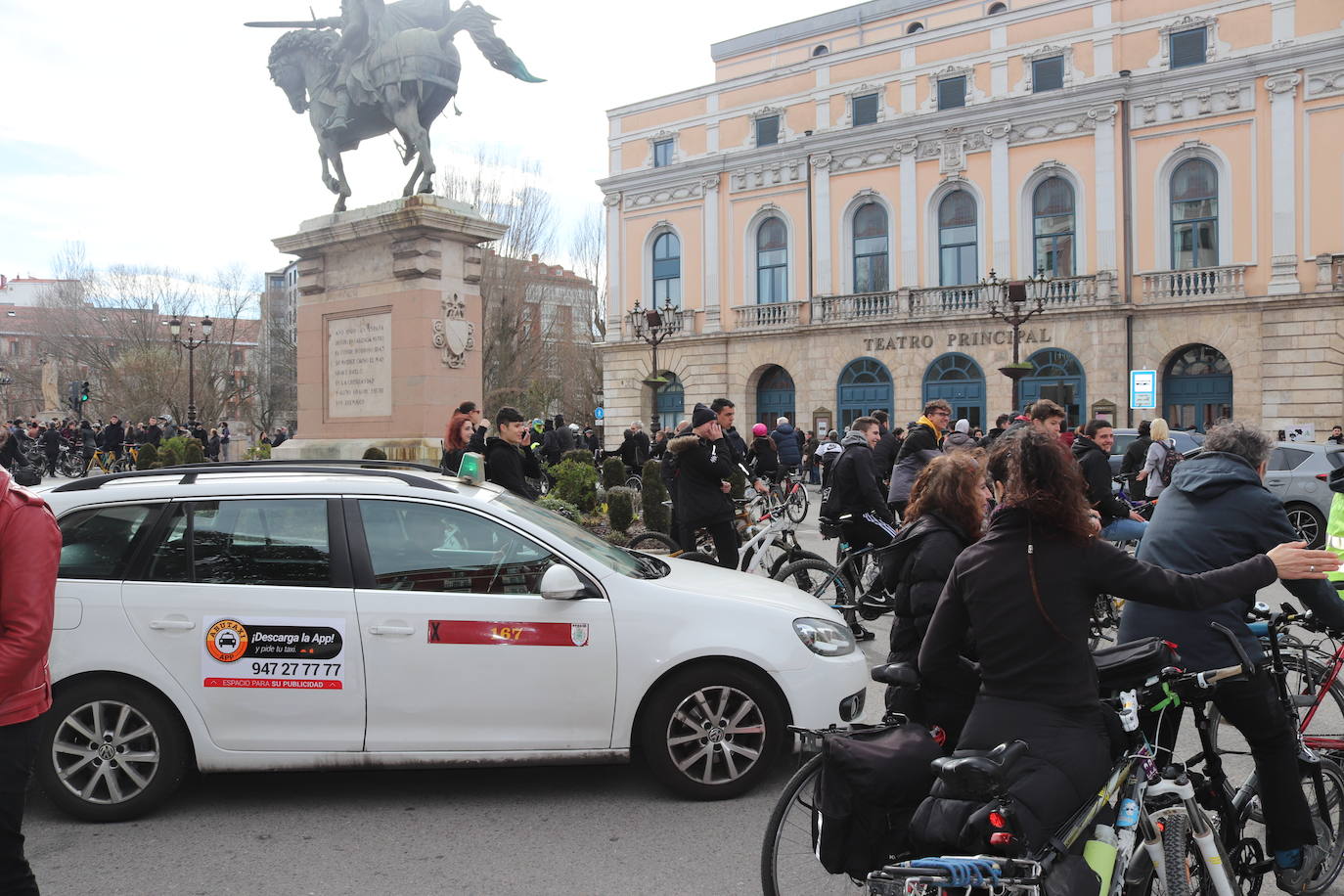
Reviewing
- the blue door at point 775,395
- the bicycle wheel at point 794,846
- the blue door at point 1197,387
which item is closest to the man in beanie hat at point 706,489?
the bicycle wheel at point 794,846

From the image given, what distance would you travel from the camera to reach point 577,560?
502 cm

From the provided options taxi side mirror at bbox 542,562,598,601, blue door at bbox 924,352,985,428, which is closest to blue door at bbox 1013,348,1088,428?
blue door at bbox 924,352,985,428

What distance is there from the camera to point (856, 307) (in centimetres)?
3750

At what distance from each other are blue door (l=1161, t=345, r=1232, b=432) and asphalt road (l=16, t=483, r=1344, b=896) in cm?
2983

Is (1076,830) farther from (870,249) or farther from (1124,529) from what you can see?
(870,249)

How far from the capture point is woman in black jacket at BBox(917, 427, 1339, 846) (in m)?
2.90

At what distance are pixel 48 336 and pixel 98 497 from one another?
223 feet

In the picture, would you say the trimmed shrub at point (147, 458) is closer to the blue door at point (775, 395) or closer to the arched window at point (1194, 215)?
the blue door at point (775, 395)

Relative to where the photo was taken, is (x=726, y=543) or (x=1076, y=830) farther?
(x=726, y=543)

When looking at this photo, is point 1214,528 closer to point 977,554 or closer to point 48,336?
point 977,554

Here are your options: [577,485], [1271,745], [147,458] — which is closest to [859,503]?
[1271,745]

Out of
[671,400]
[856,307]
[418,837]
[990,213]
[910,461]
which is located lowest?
[418,837]

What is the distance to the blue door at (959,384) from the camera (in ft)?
114

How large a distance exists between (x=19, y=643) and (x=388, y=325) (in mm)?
11419
